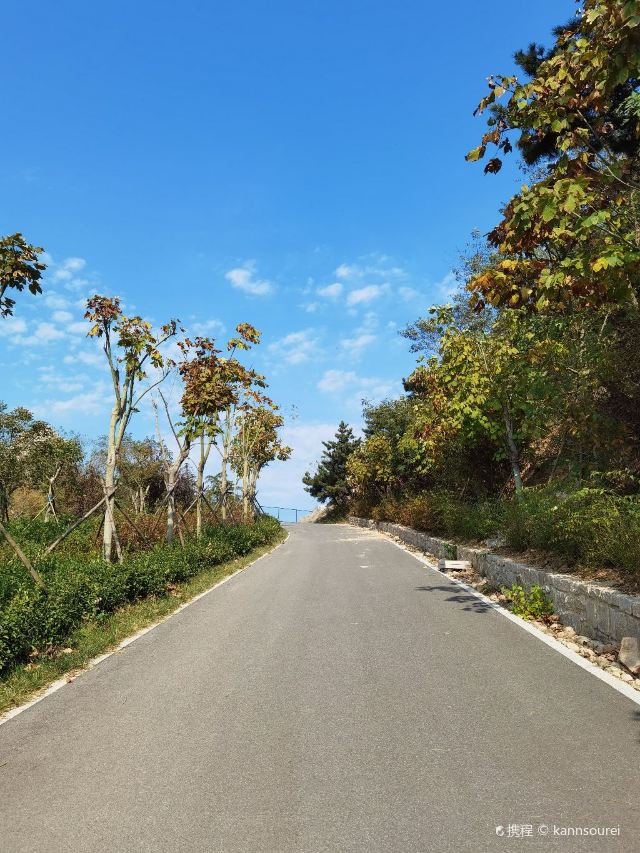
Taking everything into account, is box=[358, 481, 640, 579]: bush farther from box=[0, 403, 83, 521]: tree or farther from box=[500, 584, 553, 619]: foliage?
box=[0, 403, 83, 521]: tree

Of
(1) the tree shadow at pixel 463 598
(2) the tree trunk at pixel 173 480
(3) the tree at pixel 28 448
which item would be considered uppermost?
(3) the tree at pixel 28 448

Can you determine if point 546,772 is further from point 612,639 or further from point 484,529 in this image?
point 484,529

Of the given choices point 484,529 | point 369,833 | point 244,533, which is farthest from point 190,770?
point 244,533

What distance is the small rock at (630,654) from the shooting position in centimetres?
563

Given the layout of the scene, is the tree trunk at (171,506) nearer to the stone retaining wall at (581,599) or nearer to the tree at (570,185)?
the stone retaining wall at (581,599)

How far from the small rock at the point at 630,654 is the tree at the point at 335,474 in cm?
5263

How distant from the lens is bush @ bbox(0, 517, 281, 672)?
250 inches

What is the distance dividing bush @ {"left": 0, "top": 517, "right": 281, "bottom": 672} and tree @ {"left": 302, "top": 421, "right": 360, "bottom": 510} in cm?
4598

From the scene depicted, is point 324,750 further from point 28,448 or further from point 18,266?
point 28,448

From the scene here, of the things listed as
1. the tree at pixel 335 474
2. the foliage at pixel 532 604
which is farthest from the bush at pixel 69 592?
the tree at pixel 335 474

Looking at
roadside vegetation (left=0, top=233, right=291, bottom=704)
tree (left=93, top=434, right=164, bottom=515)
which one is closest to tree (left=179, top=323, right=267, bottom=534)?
roadside vegetation (left=0, top=233, right=291, bottom=704)

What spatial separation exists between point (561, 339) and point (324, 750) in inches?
412

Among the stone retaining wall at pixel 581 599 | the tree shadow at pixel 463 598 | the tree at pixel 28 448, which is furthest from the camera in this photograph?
the tree at pixel 28 448

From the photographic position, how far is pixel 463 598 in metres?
10.0
